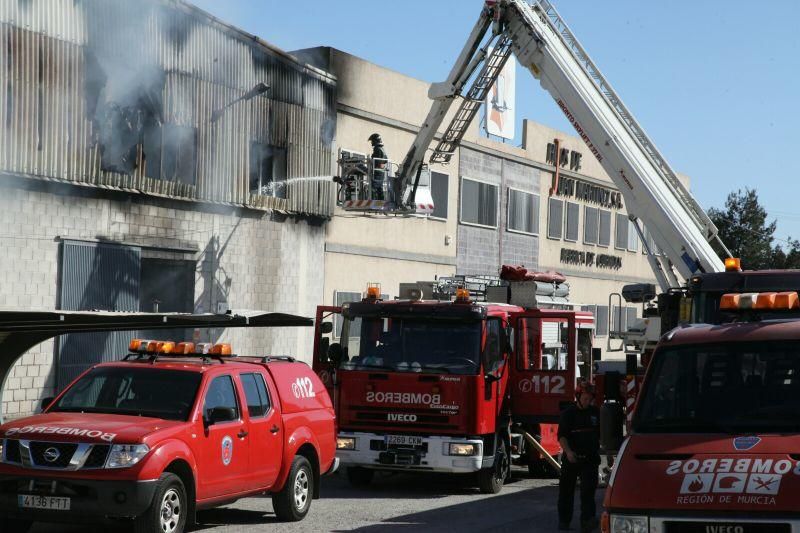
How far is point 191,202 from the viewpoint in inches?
982

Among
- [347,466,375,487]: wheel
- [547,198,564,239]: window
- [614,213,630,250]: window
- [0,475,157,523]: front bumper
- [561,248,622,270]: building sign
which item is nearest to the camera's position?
[0,475,157,523]: front bumper

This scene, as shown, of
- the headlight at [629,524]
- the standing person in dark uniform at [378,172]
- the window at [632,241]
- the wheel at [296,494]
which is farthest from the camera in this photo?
the window at [632,241]

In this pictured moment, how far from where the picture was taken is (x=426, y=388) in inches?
625

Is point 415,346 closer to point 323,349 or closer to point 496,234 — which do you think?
point 323,349

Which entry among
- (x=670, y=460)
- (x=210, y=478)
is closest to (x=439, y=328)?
(x=210, y=478)

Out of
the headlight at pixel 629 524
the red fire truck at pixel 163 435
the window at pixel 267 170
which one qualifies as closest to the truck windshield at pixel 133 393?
the red fire truck at pixel 163 435

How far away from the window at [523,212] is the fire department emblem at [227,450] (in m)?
27.0

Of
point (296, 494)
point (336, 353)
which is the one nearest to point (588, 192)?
point (336, 353)

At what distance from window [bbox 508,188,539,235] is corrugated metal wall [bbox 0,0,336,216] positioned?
1032 cm

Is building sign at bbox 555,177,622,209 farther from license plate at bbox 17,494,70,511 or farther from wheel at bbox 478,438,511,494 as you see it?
license plate at bbox 17,494,70,511

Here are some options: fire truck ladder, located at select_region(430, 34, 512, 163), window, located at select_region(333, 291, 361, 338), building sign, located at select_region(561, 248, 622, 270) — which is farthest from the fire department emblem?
building sign, located at select_region(561, 248, 622, 270)

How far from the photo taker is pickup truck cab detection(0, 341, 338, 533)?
1023 cm

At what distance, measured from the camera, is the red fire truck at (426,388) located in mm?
15766

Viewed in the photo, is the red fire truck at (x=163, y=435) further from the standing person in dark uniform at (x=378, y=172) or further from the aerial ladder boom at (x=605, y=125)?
the standing person in dark uniform at (x=378, y=172)
